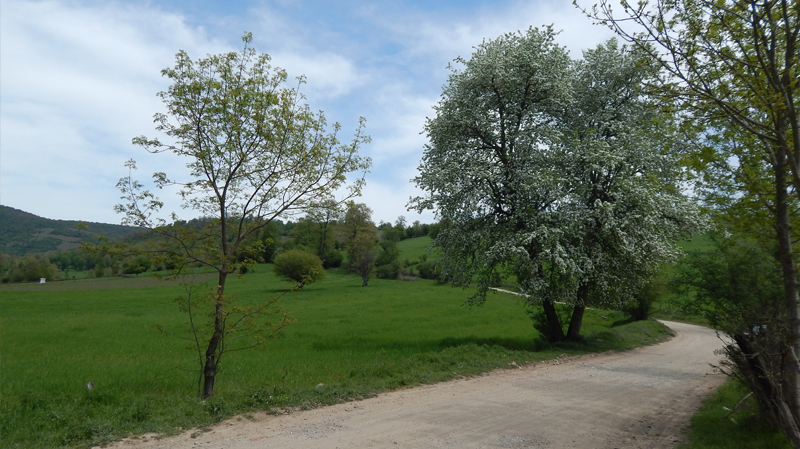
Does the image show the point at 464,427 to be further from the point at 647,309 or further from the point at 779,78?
the point at 647,309

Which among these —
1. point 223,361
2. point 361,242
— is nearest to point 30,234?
point 361,242

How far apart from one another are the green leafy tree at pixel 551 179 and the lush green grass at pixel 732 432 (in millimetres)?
7231

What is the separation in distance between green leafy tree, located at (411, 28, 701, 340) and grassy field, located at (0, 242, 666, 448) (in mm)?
3109

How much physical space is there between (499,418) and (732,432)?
3.56m

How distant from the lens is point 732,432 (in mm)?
7059

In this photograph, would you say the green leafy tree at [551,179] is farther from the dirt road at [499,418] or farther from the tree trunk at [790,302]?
the tree trunk at [790,302]

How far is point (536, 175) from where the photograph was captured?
16.1m

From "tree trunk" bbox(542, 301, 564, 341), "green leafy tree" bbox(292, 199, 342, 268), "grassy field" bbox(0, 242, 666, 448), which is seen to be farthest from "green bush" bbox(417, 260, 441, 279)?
"tree trunk" bbox(542, 301, 564, 341)

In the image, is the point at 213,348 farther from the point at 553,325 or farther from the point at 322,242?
the point at 322,242

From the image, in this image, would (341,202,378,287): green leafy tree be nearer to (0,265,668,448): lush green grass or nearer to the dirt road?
(0,265,668,448): lush green grass

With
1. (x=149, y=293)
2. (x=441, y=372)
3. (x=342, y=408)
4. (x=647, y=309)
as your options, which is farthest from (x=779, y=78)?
(x=149, y=293)

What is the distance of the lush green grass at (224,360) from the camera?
8.01 metres

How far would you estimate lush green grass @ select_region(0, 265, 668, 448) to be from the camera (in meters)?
8.01

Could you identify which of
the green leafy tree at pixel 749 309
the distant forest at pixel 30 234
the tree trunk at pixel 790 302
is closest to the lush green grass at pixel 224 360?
the green leafy tree at pixel 749 309
